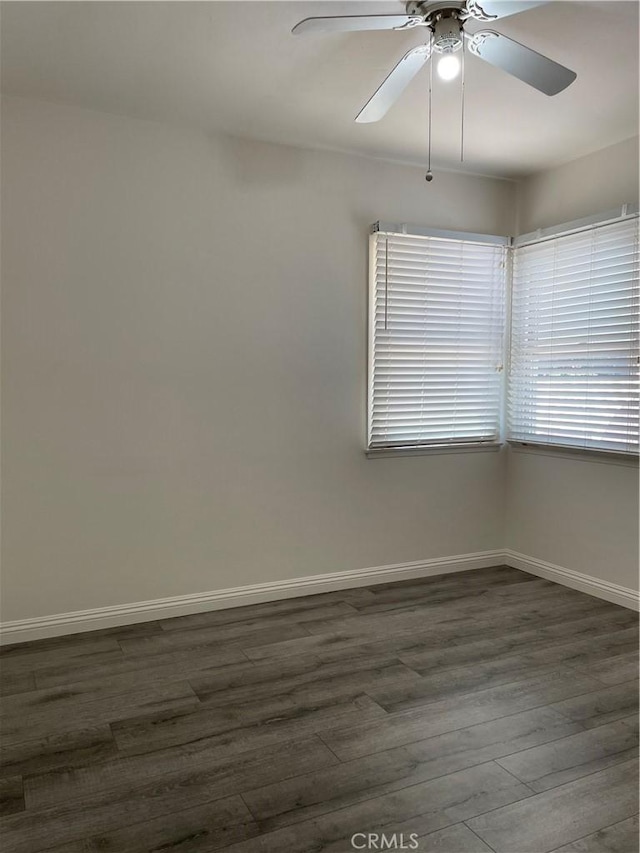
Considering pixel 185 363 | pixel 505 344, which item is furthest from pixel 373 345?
pixel 185 363

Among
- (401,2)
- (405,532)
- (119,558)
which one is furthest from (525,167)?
(119,558)

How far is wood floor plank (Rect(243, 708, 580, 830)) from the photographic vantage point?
193 centimetres

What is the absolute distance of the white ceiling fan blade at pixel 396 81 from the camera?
7.26ft

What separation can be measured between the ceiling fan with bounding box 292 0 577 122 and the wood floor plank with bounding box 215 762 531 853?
7.75 ft

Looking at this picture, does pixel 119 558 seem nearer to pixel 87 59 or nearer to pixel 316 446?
pixel 316 446

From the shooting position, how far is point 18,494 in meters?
3.08

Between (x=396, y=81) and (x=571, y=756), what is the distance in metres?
2.48

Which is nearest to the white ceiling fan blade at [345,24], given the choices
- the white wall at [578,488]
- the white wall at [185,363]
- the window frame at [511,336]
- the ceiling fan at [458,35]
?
the ceiling fan at [458,35]

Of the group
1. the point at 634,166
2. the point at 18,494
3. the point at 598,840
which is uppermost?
the point at 634,166

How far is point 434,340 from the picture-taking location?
4082 mm

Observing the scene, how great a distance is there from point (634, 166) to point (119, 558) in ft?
11.6

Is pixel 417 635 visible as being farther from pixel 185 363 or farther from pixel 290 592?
pixel 185 363

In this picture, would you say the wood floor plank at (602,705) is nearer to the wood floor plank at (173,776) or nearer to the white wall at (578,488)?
the wood floor plank at (173,776)

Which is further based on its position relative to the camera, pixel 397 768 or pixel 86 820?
pixel 397 768
